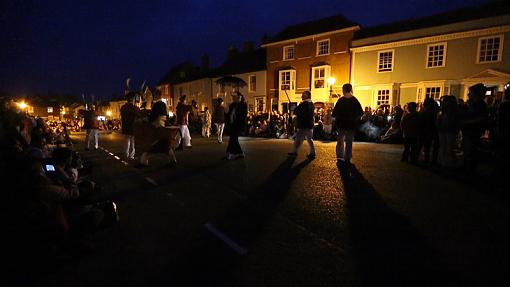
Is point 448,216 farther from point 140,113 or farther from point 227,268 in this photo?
point 140,113

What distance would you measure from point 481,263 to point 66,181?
179 inches

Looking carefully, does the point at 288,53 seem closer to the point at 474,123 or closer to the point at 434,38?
the point at 434,38

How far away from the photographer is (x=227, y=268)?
2.74 metres

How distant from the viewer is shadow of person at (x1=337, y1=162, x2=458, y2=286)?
8.26 feet

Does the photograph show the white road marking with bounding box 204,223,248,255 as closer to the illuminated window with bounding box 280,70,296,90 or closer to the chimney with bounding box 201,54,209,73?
the illuminated window with bounding box 280,70,296,90

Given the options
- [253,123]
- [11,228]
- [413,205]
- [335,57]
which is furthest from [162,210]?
[335,57]

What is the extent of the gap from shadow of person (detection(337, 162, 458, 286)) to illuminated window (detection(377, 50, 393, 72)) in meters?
20.6

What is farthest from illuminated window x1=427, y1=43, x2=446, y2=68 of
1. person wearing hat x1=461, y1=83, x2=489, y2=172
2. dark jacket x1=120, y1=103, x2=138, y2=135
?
dark jacket x1=120, y1=103, x2=138, y2=135

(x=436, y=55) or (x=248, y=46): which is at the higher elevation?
(x=248, y=46)

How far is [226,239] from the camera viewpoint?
3.37 metres

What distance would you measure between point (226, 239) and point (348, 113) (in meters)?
5.74

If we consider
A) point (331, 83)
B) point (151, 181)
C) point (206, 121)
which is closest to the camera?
point (151, 181)

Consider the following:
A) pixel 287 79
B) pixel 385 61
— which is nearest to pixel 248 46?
pixel 287 79

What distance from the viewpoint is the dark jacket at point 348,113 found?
26.1ft
